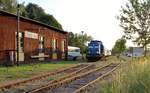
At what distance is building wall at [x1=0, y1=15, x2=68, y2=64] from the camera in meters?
41.2

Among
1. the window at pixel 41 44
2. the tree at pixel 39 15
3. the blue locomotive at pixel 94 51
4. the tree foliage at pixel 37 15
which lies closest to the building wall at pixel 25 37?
the window at pixel 41 44

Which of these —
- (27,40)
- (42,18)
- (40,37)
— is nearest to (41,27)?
(40,37)

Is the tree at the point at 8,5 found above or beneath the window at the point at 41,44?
above

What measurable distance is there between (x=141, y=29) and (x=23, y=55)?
63.9 feet

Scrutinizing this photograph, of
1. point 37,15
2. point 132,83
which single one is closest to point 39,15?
point 37,15

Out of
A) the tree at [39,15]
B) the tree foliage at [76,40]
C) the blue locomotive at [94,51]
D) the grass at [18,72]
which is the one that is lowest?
the grass at [18,72]

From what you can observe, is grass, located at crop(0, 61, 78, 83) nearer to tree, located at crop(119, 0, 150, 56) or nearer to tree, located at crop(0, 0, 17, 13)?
tree, located at crop(119, 0, 150, 56)

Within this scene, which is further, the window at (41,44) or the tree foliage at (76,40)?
the tree foliage at (76,40)

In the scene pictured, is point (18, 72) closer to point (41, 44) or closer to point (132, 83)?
point (132, 83)

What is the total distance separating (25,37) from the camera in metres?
46.4

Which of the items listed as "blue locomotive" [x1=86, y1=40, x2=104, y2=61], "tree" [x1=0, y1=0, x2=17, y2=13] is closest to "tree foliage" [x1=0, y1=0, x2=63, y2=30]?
"tree" [x1=0, y1=0, x2=17, y2=13]

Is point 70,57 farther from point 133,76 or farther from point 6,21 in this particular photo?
point 133,76

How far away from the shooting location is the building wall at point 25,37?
41.2 metres

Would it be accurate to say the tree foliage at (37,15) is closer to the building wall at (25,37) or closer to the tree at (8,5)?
the tree at (8,5)
